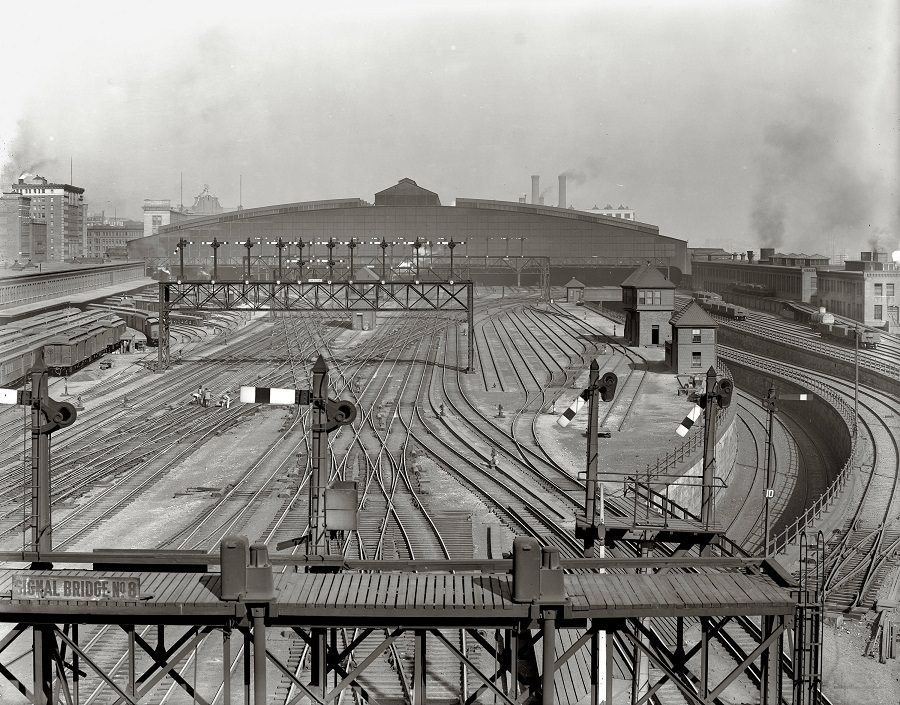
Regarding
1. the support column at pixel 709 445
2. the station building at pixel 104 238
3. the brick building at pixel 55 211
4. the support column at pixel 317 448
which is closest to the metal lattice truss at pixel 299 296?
the support column at pixel 709 445

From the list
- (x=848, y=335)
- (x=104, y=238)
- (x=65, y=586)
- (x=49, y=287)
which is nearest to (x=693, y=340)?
(x=848, y=335)

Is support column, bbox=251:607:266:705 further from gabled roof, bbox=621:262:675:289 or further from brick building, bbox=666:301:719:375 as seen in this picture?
gabled roof, bbox=621:262:675:289

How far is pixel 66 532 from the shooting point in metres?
21.2

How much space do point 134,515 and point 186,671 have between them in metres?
9.19

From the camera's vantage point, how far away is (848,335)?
56750 mm

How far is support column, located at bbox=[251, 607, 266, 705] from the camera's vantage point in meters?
9.02

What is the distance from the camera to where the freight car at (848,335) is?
180ft

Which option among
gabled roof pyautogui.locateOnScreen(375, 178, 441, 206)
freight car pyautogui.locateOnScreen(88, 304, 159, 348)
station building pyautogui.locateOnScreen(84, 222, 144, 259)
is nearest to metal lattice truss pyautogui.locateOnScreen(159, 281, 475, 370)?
freight car pyautogui.locateOnScreen(88, 304, 159, 348)

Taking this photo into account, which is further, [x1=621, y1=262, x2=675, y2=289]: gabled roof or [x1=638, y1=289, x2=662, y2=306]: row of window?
[x1=638, y1=289, x2=662, y2=306]: row of window

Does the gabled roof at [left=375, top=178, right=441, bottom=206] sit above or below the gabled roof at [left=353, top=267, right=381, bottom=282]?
above

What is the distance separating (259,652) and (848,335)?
175 feet

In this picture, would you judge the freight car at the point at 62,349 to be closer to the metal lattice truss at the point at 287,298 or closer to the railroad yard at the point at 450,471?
the railroad yard at the point at 450,471

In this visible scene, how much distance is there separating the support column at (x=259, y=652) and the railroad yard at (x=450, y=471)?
1.12 ft

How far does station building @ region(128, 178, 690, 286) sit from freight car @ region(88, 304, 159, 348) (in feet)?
105
